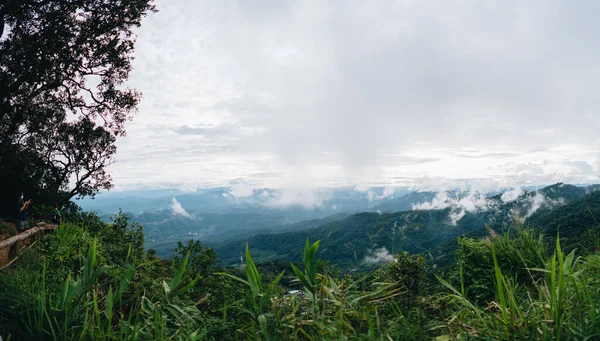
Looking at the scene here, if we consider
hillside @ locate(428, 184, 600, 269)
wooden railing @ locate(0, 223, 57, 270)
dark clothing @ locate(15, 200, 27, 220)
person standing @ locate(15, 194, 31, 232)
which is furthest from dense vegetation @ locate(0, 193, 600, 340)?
dark clothing @ locate(15, 200, 27, 220)

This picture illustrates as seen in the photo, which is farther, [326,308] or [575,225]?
[575,225]

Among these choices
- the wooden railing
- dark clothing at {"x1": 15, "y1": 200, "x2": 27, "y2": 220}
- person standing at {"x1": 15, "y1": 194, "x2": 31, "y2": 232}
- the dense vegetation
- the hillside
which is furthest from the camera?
dark clothing at {"x1": 15, "y1": 200, "x2": 27, "y2": 220}

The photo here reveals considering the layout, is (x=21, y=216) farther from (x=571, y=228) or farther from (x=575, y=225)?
(x=575, y=225)

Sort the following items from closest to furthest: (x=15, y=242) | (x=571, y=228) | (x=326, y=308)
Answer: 1. (x=326, y=308)
2. (x=15, y=242)
3. (x=571, y=228)

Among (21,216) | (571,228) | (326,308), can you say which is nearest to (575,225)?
(571,228)

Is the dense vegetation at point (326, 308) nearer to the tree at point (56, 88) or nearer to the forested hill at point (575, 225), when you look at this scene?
the forested hill at point (575, 225)

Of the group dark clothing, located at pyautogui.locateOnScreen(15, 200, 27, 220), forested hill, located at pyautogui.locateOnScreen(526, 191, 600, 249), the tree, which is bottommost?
forested hill, located at pyautogui.locateOnScreen(526, 191, 600, 249)

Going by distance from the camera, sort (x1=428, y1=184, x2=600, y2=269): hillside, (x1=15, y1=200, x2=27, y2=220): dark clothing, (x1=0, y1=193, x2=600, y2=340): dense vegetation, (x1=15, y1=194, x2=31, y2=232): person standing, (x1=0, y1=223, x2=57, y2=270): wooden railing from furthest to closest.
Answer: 1. (x1=15, y1=200, x2=27, y2=220): dark clothing
2. (x1=15, y1=194, x2=31, y2=232): person standing
3. (x1=0, y1=223, x2=57, y2=270): wooden railing
4. (x1=428, y1=184, x2=600, y2=269): hillside
5. (x1=0, y1=193, x2=600, y2=340): dense vegetation

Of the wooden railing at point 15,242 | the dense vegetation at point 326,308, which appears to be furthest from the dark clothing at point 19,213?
the dense vegetation at point 326,308

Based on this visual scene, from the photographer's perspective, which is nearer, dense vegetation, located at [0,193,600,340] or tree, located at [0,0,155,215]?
dense vegetation, located at [0,193,600,340]

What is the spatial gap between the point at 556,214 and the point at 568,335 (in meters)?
224

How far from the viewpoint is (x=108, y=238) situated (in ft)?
33.7

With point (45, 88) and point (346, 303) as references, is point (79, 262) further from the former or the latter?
point (45, 88)

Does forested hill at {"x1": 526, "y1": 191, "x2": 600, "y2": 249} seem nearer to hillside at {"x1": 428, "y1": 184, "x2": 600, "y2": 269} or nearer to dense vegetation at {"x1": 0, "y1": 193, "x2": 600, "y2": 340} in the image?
hillside at {"x1": 428, "y1": 184, "x2": 600, "y2": 269}
